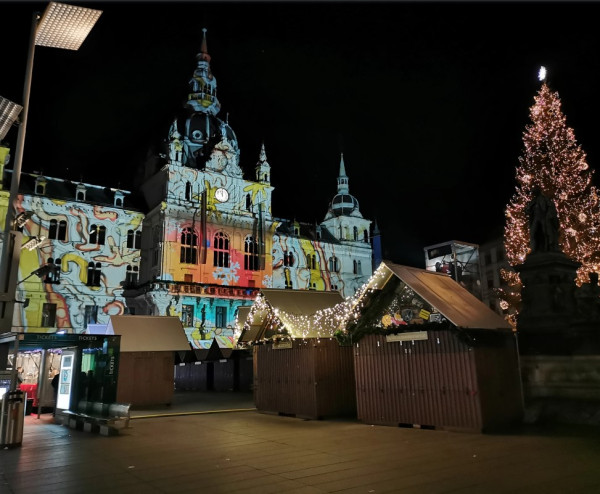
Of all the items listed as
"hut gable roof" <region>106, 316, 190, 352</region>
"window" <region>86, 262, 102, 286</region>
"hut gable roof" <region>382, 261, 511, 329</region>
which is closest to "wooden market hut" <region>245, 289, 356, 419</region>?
"hut gable roof" <region>382, 261, 511, 329</region>

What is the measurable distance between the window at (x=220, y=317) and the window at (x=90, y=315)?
1086 centimetres

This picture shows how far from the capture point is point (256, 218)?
1927 inches

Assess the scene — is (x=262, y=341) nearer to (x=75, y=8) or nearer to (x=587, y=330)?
(x=587, y=330)

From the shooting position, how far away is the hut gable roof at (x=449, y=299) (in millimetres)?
12297

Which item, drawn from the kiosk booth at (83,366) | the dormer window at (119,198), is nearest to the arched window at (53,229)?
the dormer window at (119,198)

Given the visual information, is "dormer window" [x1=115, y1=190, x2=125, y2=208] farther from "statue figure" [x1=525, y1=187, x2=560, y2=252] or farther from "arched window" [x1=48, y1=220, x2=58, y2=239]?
"statue figure" [x1=525, y1=187, x2=560, y2=252]

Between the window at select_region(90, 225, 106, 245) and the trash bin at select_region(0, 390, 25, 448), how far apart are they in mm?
34656

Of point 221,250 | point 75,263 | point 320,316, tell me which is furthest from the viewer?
point 221,250

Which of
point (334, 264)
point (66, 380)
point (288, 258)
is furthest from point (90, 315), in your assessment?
point (334, 264)

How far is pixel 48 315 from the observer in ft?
133

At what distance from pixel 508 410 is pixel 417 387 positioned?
2375 mm

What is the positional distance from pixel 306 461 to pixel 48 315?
38570mm

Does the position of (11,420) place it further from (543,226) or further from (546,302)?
(543,226)

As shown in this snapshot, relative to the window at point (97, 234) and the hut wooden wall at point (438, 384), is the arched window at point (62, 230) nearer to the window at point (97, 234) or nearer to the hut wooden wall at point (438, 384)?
the window at point (97, 234)
